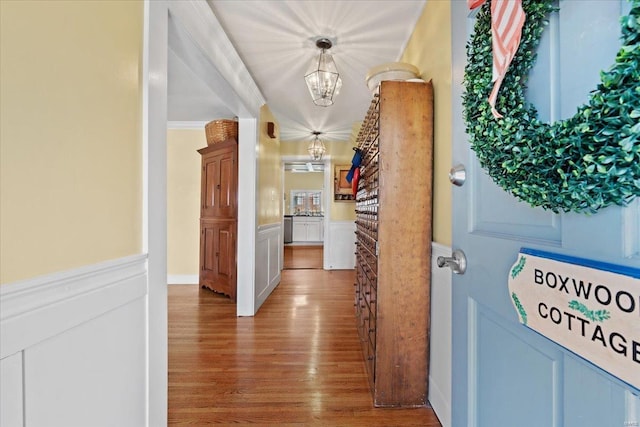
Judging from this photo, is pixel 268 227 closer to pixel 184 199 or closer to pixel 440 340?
pixel 184 199

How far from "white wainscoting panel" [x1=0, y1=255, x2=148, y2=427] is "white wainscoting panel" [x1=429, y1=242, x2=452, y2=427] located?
1314 mm

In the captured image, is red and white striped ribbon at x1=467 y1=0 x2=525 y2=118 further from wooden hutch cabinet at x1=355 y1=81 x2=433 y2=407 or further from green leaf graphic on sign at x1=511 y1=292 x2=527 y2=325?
wooden hutch cabinet at x1=355 y1=81 x2=433 y2=407

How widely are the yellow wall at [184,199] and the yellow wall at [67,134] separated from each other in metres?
3.29

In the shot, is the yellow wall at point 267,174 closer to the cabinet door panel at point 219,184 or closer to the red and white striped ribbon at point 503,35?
the cabinet door panel at point 219,184

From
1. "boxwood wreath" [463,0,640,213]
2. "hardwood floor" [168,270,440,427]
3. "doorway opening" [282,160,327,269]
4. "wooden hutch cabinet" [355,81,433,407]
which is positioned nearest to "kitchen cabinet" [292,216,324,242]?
"doorway opening" [282,160,327,269]

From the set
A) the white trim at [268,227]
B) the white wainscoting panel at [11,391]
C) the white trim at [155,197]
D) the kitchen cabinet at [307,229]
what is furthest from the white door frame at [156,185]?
Answer: the kitchen cabinet at [307,229]

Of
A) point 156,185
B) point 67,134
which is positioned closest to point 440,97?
point 156,185

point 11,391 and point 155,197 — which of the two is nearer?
Answer: point 11,391

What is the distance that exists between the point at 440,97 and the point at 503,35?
996mm

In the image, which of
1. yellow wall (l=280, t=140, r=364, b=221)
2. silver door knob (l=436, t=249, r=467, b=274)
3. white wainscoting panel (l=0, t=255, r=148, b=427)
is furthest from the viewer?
yellow wall (l=280, t=140, r=364, b=221)

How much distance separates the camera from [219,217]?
367 cm

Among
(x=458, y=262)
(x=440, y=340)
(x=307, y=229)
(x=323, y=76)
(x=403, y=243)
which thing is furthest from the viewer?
(x=307, y=229)

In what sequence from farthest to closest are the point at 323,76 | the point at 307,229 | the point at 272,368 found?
the point at 307,229
the point at 323,76
the point at 272,368

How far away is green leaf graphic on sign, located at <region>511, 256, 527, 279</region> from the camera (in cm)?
60
